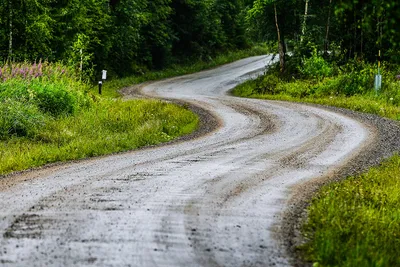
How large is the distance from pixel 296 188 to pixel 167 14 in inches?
1408

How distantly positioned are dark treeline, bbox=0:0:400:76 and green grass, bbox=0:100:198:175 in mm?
4086

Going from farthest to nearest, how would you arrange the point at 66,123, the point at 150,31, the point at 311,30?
1. the point at 150,31
2. the point at 311,30
3. the point at 66,123

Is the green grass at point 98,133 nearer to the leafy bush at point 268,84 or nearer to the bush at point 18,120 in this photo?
the bush at point 18,120

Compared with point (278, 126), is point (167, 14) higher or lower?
higher

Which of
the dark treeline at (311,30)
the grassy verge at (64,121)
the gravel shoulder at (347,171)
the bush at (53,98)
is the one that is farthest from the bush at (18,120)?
the dark treeline at (311,30)

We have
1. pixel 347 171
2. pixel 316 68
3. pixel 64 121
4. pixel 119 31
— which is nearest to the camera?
pixel 347 171

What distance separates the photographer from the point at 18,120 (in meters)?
13.4

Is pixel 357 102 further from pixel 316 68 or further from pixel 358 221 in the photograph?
pixel 358 221

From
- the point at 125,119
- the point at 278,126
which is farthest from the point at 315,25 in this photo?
the point at 125,119

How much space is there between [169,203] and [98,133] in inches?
288

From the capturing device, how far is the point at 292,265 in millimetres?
5055

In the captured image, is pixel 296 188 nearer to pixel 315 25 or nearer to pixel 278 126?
pixel 278 126

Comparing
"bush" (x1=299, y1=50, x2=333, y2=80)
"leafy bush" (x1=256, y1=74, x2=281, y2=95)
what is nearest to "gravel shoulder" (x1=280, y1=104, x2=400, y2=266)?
"bush" (x1=299, y1=50, x2=333, y2=80)

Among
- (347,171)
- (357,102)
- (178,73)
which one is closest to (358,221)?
(347,171)
